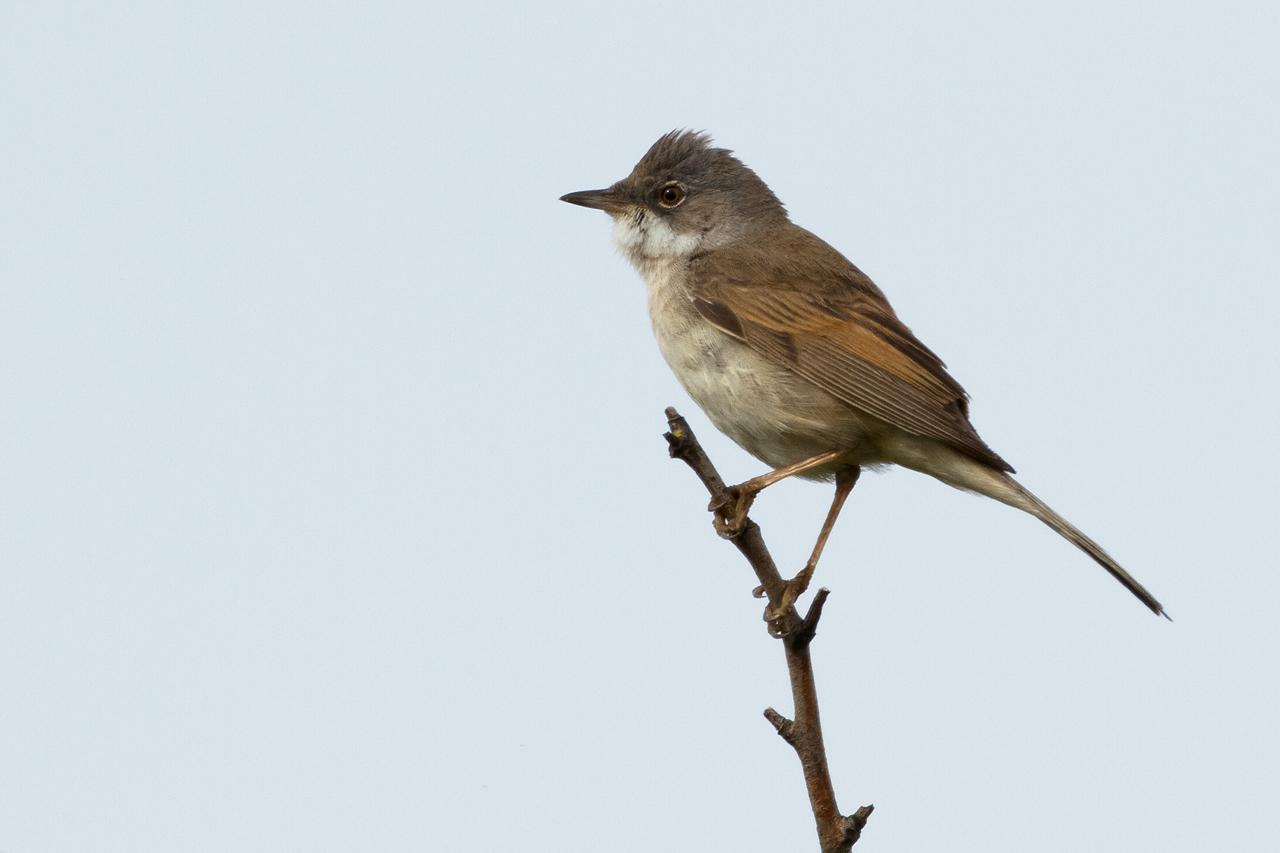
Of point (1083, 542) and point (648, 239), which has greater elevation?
point (648, 239)

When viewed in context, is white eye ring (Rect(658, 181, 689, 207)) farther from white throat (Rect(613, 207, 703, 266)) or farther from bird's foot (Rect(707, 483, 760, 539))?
bird's foot (Rect(707, 483, 760, 539))

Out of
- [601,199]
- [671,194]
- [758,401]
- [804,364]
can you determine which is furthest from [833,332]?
[601,199]

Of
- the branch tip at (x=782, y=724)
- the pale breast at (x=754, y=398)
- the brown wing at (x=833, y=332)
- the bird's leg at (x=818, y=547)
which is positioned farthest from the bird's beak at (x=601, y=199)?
the branch tip at (x=782, y=724)

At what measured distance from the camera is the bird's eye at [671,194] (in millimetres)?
A: 7066

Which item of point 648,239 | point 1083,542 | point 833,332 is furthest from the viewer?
point 648,239

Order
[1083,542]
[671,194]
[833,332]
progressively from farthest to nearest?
[671,194], [833,332], [1083,542]

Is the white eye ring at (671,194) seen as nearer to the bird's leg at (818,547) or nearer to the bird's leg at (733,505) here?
the bird's leg at (818,547)

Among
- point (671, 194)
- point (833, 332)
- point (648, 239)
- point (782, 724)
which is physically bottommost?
point (782, 724)

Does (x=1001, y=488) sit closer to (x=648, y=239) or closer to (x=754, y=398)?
(x=754, y=398)

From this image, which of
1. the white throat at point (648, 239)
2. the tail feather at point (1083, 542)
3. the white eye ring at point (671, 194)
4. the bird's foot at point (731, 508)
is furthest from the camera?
the white eye ring at point (671, 194)

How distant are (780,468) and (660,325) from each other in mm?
890

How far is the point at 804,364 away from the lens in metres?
6.03

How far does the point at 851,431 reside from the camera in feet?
19.6

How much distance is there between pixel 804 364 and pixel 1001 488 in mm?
1012
